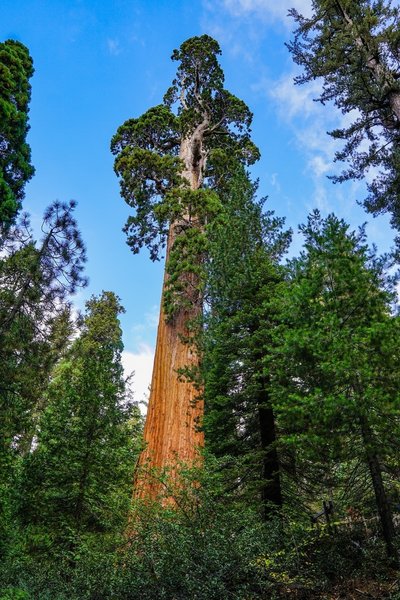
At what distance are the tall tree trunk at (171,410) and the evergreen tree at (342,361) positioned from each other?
10.4ft

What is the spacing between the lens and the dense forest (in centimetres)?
459

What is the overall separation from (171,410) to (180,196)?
5674mm

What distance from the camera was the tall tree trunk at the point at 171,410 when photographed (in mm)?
7934

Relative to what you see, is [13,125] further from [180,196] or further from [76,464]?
[76,464]

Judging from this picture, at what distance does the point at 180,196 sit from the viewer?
10.9m

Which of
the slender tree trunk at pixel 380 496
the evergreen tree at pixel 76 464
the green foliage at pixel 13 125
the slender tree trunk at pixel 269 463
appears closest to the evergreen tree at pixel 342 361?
the slender tree trunk at pixel 380 496

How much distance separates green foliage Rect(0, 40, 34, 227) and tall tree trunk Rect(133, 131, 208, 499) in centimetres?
540

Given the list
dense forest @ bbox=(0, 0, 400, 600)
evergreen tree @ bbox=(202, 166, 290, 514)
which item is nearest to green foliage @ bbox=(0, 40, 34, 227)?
dense forest @ bbox=(0, 0, 400, 600)

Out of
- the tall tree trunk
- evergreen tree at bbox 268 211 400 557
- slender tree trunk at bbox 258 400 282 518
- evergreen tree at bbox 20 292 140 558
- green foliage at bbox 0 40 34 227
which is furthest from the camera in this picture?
green foliage at bbox 0 40 34 227

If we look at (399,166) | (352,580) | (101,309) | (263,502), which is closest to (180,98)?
(399,166)

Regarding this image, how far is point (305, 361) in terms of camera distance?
4.81 meters

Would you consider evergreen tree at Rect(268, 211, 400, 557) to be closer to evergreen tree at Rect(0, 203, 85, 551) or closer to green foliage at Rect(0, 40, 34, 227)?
evergreen tree at Rect(0, 203, 85, 551)

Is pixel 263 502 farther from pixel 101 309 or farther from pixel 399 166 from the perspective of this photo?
pixel 101 309

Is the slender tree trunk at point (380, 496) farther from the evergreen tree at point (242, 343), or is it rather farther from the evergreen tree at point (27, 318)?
the evergreen tree at point (27, 318)
